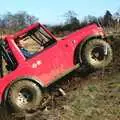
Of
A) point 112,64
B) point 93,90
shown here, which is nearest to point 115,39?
point 112,64

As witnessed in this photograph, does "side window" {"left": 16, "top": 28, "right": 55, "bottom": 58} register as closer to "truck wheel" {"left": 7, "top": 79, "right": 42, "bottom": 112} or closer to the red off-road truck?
the red off-road truck

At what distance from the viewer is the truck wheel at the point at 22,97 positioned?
461 inches

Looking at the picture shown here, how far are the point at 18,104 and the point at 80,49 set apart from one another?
207 centimetres

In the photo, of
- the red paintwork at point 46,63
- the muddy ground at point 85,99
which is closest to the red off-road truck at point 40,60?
the red paintwork at point 46,63

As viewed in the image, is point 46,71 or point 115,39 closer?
point 46,71

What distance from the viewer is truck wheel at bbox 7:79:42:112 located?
11703 millimetres

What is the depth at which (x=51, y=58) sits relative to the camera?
39.5 feet

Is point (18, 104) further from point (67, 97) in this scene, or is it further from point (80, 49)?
point (80, 49)

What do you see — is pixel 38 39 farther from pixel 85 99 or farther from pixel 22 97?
pixel 85 99

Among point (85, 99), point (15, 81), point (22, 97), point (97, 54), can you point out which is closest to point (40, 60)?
point (15, 81)

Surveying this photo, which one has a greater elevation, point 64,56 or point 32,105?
point 64,56

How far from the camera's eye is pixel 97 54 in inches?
499

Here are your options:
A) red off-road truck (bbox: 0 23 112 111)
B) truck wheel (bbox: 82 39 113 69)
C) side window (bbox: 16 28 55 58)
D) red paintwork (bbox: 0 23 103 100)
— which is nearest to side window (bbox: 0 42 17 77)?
red off-road truck (bbox: 0 23 112 111)

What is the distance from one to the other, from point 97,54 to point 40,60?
1.58 metres
